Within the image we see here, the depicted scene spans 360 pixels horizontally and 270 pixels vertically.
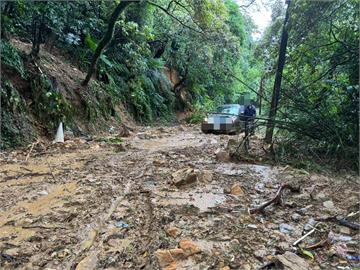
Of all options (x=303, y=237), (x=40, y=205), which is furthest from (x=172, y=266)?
(x=40, y=205)

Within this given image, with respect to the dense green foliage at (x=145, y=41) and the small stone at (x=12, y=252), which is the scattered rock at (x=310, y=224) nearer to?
the small stone at (x=12, y=252)

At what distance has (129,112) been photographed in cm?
1232

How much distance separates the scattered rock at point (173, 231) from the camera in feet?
8.63

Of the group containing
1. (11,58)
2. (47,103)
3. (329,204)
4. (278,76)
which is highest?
(11,58)

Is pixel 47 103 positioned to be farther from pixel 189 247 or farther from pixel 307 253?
pixel 307 253

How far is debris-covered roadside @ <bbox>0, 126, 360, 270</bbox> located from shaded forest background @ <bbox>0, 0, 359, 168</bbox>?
93cm

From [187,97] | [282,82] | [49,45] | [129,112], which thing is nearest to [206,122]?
[129,112]

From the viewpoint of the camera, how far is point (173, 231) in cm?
267

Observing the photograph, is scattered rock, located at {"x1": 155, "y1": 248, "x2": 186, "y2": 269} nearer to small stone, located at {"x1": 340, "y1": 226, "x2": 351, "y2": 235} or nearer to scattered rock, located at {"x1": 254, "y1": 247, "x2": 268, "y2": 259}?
scattered rock, located at {"x1": 254, "y1": 247, "x2": 268, "y2": 259}

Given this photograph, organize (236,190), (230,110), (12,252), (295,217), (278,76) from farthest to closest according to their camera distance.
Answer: (230,110) < (278,76) < (236,190) < (295,217) < (12,252)

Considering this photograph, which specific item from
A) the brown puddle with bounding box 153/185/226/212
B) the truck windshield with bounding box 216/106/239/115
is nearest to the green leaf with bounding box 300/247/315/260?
the brown puddle with bounding box 153/185/226/212

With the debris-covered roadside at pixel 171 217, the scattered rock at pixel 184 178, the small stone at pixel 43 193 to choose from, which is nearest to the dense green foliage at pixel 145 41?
the debris-covered roadside at pixel 171 217

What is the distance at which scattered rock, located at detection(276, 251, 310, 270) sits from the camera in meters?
2.17

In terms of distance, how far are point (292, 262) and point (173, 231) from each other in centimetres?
98
